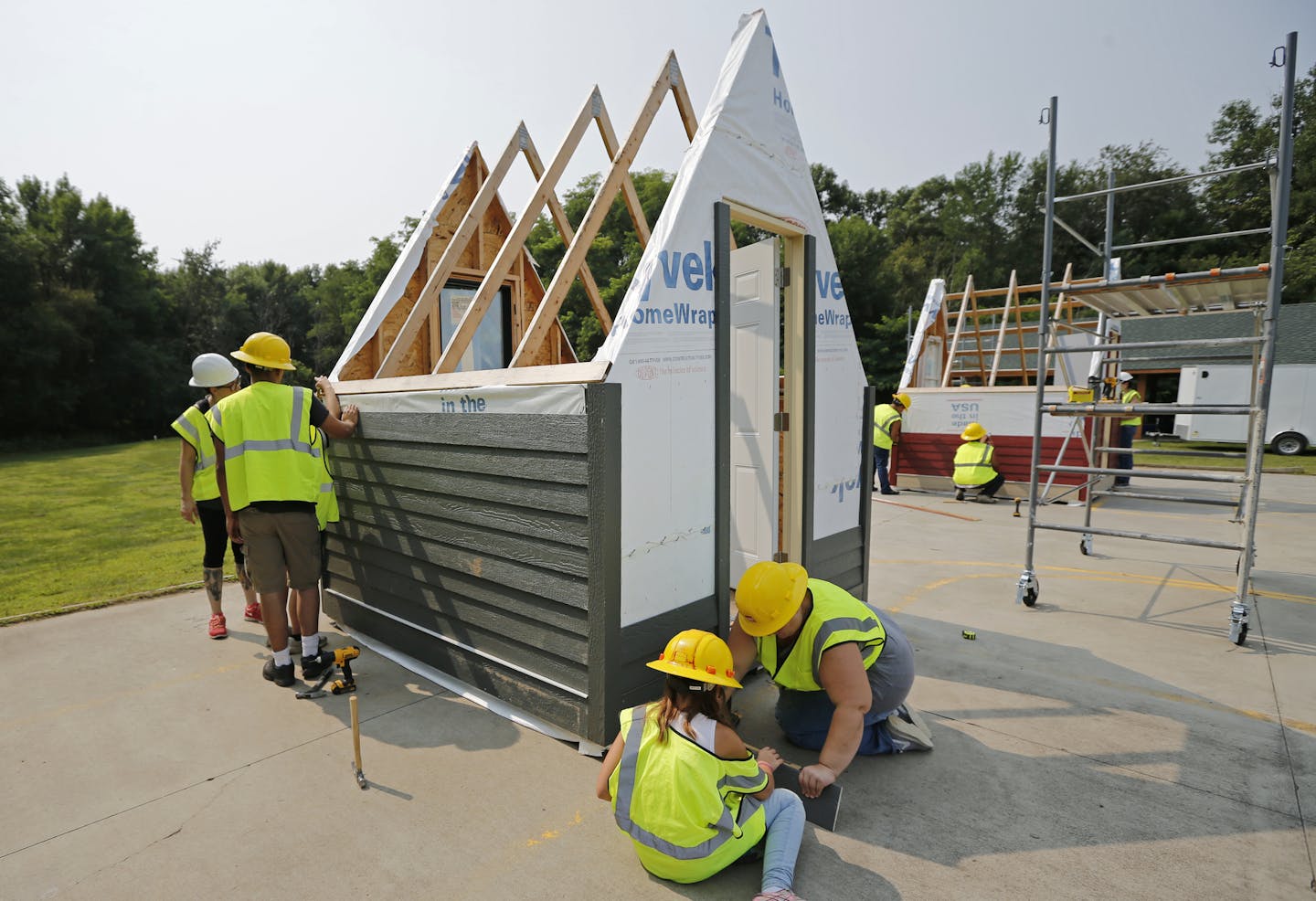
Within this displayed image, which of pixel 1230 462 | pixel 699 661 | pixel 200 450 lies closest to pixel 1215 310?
pixel 699 661

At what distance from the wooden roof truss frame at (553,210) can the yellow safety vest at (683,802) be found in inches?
90.4

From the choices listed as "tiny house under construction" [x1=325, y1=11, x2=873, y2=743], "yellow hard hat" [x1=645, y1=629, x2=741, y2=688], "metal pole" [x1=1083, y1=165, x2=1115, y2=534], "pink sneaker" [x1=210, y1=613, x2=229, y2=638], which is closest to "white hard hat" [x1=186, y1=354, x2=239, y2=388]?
"tiny house under construction" [x1=325, y1=11, x2=873, y2=743]

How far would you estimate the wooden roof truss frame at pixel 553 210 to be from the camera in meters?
3.97

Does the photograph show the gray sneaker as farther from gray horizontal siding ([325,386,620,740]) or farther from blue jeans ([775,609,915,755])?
gray horizontal siding ([325,386,620,740])

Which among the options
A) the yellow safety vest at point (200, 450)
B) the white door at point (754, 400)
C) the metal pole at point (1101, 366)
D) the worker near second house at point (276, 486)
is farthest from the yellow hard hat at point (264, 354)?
the metal pole at point (1101, 366)

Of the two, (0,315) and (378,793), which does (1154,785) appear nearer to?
(378,793)

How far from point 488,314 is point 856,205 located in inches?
1798

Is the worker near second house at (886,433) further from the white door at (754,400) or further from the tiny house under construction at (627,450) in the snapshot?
the white door at (754,400)

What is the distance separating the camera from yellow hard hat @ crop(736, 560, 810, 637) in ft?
9.27

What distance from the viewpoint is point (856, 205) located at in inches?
1839

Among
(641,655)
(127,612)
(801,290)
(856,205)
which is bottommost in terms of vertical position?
(127,612)

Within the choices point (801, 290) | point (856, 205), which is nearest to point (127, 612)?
point (801, 290)

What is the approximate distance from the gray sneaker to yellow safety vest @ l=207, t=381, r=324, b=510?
3.73 m

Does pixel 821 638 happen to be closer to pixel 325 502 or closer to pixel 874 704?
pixel 874 704
